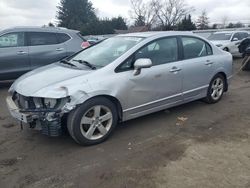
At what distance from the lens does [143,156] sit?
3.99m

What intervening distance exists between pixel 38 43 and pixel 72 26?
169ft

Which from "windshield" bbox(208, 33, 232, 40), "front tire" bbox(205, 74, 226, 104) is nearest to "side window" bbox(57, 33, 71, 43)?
"front tire" bbox(205, 74, 226, 104)

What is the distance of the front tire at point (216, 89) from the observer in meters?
6.21

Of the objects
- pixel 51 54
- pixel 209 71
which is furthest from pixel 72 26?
pixel 209 71

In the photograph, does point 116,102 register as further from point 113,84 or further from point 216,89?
point 216,89

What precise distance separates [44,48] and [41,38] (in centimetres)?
30

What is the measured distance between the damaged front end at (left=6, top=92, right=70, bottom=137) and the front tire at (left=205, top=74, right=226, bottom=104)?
10.8ft

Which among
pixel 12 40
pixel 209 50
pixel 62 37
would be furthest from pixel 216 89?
pixel 12 40

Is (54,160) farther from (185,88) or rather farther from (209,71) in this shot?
(209,71)

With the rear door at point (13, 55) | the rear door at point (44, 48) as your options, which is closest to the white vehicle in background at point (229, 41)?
the rear door at point (44, 48)

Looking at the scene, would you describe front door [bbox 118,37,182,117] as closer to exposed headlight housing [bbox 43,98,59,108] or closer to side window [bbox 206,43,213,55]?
side window [bbox 206,43,213,55]

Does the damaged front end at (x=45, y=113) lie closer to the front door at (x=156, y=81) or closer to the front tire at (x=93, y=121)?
the front tire at (x=93, y=121)

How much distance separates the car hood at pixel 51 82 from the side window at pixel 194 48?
2.06 metres

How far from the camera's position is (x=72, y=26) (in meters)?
58.5
